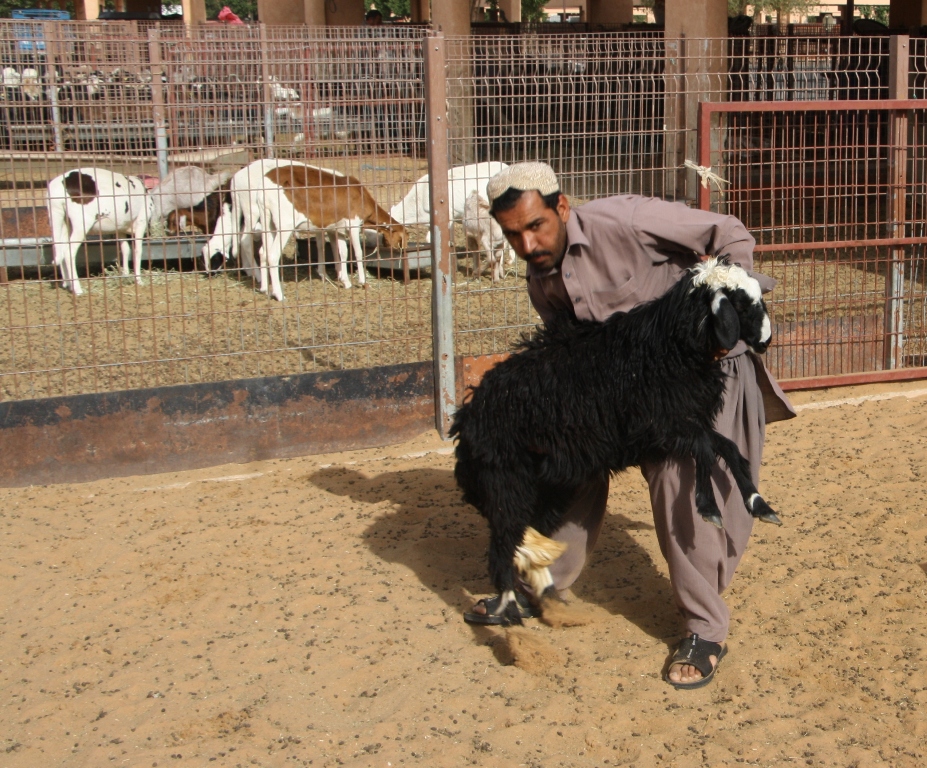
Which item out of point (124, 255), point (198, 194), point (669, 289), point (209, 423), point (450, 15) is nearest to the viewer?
point (669, 289)

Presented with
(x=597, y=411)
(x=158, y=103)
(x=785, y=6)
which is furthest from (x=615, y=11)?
(x=597, y=411)

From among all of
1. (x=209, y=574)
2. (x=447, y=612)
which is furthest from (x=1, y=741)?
(x=447, y=612)

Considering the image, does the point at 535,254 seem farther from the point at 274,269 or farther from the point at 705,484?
the point at 274,269

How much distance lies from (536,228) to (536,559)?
1.19 m

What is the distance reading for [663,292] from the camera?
367 cm

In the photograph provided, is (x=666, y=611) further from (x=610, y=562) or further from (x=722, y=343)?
(x=722, y=343)

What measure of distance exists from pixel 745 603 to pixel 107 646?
2558 millimetres

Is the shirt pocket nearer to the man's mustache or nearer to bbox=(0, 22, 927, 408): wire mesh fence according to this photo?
the man's mustache

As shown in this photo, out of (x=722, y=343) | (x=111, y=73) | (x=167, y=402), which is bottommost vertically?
(x=167, y=402)

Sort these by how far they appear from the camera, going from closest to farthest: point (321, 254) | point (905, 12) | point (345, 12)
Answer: point (321, 254)
point (345, 12)
point (905, 12)

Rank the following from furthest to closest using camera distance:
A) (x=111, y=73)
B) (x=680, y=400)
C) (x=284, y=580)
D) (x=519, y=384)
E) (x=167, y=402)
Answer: (x=111, y=73)
(x=167, y=402)
(x=284, y=580)
(x=519, y=384)
(x=680, y=400)

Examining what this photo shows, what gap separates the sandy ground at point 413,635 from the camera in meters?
3.27

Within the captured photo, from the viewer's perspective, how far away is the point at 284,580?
4473mm

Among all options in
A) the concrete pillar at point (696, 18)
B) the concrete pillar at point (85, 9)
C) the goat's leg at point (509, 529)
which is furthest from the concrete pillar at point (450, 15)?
the concrete pillar at point (85, 9)
